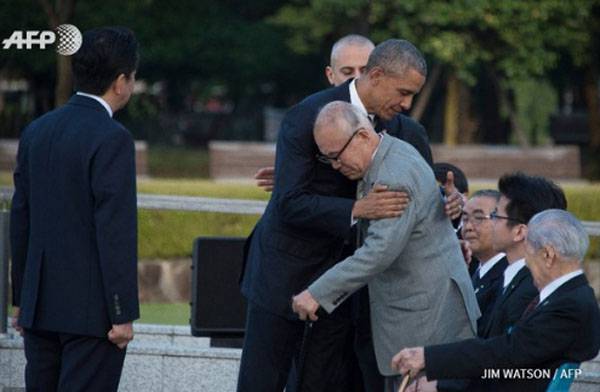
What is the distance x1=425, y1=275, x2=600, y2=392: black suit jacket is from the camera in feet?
18.0

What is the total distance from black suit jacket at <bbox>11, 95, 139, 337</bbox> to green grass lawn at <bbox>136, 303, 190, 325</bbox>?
6127 mm

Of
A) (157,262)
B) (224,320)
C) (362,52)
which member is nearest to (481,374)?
(362,52)

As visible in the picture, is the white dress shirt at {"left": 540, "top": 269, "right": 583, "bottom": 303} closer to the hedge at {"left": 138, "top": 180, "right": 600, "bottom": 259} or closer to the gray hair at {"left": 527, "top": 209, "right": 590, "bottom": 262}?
the gray hair at {"left": 527, "top": 209, "right": 590, "bottom": 262}

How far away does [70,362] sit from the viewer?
5.85 meters

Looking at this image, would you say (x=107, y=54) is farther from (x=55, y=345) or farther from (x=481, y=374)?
(x=481, y=374)

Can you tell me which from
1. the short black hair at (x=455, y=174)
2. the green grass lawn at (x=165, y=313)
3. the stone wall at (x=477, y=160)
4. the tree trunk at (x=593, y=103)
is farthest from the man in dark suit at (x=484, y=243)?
the tree trunk at (x=593, y=103)

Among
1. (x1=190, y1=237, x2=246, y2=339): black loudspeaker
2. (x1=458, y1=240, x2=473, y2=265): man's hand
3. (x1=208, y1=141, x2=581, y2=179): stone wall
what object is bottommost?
(x1=208, y1=141, x2=581, y2=179): stone wall

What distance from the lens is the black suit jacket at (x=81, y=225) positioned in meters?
5.74

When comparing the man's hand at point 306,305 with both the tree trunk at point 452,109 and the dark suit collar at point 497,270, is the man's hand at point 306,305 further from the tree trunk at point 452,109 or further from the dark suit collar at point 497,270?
the tree trunk at point 452,109

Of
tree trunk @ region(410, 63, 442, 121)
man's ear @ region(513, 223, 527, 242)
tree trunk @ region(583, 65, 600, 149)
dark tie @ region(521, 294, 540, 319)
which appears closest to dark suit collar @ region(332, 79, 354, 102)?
man's ear @ region(513, 223, 527, 242)


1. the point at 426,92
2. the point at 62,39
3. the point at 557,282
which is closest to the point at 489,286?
the point at 557,282

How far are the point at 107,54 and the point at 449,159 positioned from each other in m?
20.4

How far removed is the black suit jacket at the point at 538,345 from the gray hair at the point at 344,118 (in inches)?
34.5

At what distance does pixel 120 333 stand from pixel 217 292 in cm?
309
